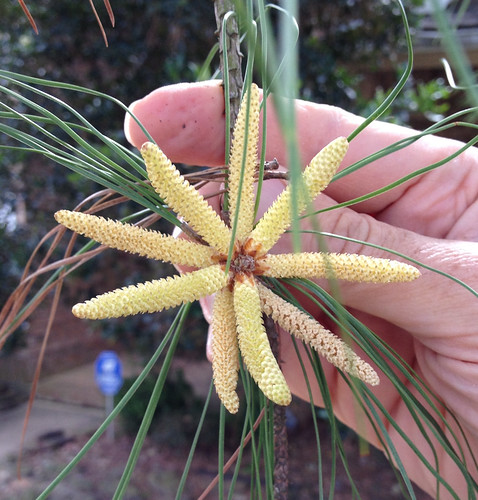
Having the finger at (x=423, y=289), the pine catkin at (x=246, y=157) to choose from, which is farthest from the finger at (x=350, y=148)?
the pine catkin at (x=246, y=157)

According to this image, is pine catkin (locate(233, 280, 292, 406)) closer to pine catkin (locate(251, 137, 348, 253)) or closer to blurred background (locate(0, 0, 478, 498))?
pine catkin (locate(251, 137, 348, 253))

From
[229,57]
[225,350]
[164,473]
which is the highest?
[229,57]

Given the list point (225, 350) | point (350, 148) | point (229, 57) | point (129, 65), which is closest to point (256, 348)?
point (225, 350)

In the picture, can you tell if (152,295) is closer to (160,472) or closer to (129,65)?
(129,65)

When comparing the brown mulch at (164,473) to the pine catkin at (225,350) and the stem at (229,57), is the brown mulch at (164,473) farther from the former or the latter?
the stem at (229,57)

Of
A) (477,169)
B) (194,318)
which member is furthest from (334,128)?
(194,318)

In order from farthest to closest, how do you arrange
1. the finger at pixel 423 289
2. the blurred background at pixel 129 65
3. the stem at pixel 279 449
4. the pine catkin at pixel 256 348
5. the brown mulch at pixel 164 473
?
1. the brown mulch at pixel 164 473
2. the blurred background at pixel 129 65
3. the finger at pixel 423 289
4. the stem at pixel 279 449
5. the pine catkin at pixel 256 348

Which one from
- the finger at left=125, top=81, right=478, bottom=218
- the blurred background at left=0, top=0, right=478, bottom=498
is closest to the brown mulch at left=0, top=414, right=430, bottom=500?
the blurred background at left=0, top=0, right=478, bottom=498

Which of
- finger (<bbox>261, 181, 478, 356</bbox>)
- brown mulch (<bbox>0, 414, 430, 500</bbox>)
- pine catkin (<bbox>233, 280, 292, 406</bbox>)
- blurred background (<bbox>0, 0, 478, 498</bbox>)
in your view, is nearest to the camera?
pine catkin (<bbox>233, 280, 292, 406</bbox>)
